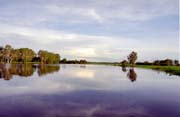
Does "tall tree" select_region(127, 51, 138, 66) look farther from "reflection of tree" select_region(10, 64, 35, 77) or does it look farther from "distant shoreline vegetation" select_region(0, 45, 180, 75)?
"reflection of tree" select_region(10, 64, 35, 77)

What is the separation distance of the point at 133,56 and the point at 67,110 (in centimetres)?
12035

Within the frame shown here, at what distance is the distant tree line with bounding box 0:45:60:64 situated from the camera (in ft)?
347

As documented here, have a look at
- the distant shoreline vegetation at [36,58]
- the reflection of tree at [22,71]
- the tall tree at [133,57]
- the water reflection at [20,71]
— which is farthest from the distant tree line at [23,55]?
the reflection of tree at [22,71]

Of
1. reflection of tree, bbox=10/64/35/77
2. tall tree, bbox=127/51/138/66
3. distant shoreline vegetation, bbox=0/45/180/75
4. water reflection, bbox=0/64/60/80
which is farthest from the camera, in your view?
tall tree, bbox=127/51/138/66

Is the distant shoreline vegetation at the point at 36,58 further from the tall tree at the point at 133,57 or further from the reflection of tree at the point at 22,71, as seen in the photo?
the reflection of tree at the point at 22,71

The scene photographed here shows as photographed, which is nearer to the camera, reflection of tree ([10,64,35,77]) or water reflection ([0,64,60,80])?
water reflection ([0,64,60,80])

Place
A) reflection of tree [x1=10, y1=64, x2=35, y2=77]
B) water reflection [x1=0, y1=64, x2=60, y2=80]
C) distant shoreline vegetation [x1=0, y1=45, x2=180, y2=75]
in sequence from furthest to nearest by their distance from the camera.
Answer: distant shoreline vegetation [x1=0, y1=45, x2=180, y2=75] < reflection of tree [x1=10, y1=64, x2=35, y2=77] < water reflection [x1=0, y1=64, x2=60, y2=80]

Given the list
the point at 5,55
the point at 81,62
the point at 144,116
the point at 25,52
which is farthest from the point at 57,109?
the point at 81,62

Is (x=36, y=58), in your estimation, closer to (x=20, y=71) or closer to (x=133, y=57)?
(x=133, y=57)

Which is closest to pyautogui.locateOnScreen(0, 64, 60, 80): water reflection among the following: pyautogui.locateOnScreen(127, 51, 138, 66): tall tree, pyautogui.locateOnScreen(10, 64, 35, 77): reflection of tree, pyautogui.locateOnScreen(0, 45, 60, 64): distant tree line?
pyautogui.locateOnScreen(10, 64, 35, 77): reflection of tree

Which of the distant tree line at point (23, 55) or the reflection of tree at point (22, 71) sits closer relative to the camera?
the reflection of tree at point (22, 71)

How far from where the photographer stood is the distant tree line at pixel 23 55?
105688 mm

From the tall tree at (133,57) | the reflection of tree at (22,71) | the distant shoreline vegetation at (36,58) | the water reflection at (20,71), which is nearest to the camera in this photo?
the water reflection at (20,71)

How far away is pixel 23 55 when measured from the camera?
114375mm
